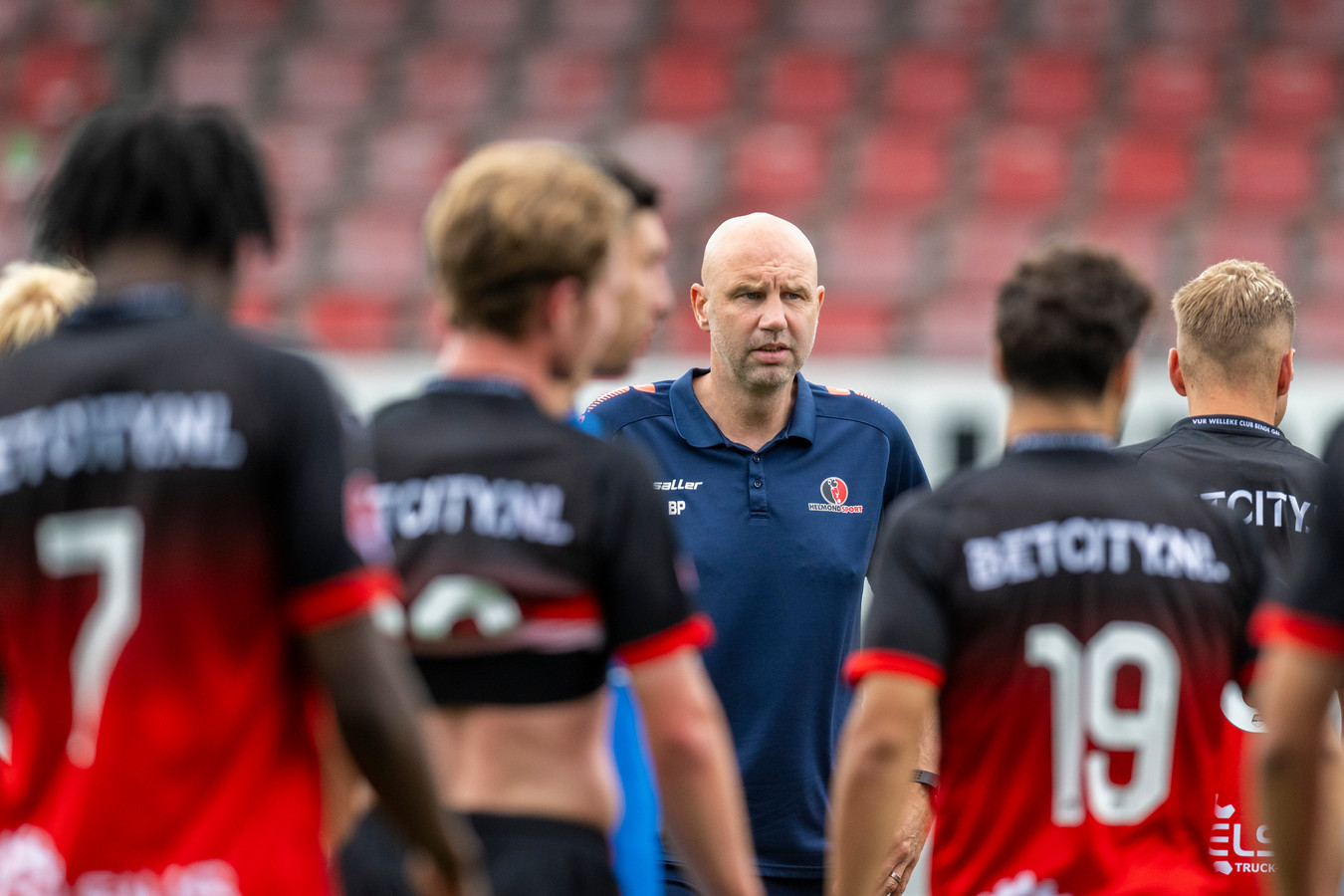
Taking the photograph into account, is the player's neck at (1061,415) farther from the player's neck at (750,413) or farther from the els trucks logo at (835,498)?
the player's neck at (750,413)

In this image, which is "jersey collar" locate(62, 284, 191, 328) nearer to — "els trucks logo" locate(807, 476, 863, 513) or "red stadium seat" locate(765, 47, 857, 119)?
"els trucks logo" locate(807, 476, 863, 513)

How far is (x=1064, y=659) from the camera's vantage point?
2.67 meters

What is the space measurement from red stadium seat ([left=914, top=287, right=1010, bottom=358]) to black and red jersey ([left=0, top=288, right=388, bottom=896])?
7737 mm

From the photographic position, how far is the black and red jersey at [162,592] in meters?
2.13

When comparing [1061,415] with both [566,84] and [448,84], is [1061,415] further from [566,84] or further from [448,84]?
[448,84]

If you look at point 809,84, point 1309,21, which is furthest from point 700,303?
point 1309,21

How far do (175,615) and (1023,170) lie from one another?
1105cm

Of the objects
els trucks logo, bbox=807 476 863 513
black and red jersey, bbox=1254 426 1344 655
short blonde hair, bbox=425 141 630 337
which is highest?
short blonde hair, bbox=425 141 630 337

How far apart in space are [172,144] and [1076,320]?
149 centimetres

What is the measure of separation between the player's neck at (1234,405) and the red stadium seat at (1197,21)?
35.5 feet

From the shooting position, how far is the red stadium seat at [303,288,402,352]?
10305 millimetres

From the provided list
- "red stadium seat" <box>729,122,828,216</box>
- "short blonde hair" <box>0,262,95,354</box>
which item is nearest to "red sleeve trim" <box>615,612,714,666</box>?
"short blonde hair" <box>0,262,95,354</box>

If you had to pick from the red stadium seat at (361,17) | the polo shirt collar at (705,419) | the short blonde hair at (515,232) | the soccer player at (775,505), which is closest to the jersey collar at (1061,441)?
the short blonde hair at (515,232)

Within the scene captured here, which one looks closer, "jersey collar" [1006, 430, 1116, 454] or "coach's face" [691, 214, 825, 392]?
"jersey collar" [1006, 430, 1116, 454]
